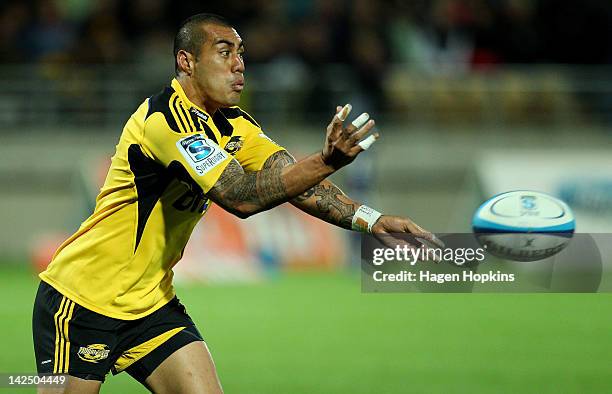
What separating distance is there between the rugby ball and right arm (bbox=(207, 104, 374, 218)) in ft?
2.94

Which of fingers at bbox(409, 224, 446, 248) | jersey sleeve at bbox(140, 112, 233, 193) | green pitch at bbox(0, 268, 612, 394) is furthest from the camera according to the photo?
green pitch at bbox(0, 268, 612, 394)

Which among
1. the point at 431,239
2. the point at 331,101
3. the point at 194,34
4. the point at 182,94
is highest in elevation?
the point at 331,101

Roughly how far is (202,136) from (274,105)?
36.1 ft

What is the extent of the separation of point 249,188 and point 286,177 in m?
0.18

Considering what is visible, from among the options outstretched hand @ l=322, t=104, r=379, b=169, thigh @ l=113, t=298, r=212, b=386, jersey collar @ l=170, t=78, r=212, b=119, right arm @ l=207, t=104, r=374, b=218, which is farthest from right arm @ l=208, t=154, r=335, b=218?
thigh @ l=113, t=298, r=212, b=386

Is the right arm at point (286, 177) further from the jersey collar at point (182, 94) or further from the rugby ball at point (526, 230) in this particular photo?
the rugby ball at point (526, 230)

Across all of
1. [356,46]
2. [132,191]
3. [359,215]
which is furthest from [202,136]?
[356,46]

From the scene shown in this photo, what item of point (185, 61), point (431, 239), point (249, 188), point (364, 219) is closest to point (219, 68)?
point (185, 61)

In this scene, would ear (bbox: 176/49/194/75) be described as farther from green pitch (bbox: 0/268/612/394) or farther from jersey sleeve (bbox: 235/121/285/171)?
green pitch (bbox: 0/268/612/394)

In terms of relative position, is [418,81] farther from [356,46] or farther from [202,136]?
[202,136]

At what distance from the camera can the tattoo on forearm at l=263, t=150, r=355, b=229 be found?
5.40 meters

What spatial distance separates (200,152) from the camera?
4867 millimetres

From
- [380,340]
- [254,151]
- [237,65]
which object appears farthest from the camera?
[380,340]

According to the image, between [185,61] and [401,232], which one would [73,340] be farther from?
[401,232]
